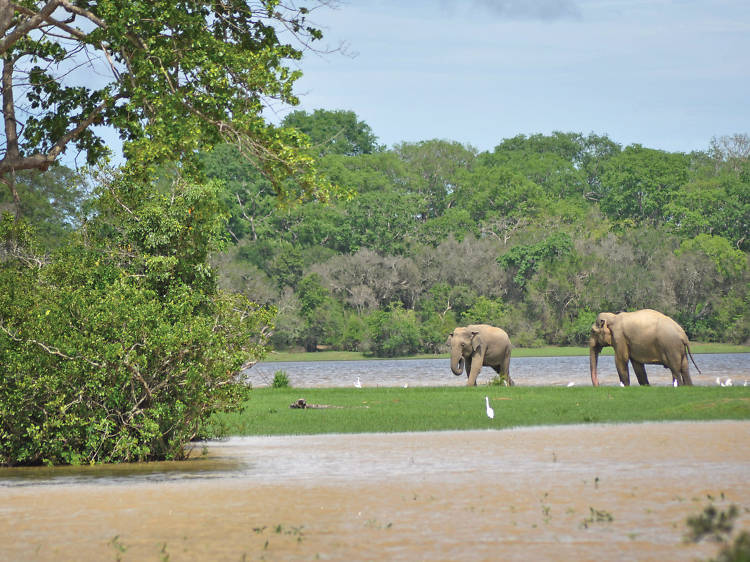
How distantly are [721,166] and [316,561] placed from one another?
129 metres

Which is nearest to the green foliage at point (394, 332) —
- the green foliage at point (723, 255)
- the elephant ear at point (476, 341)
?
the green foliage at point (723, 255)

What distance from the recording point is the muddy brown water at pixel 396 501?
1154 cm

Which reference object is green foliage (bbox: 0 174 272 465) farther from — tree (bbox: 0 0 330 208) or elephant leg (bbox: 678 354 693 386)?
elephant leg (bbox: 678 354 693 386)

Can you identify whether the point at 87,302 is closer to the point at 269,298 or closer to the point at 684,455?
the point at 684,455

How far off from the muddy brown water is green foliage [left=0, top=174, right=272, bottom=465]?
0.80m

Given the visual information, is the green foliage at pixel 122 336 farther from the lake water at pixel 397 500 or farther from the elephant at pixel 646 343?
the elephant at pixel 646 343

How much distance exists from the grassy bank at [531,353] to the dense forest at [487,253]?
44.6 inches

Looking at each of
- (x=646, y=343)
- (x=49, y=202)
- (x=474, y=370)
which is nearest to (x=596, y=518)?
(x=646, y=343)

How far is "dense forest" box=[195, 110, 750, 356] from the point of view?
99375mm

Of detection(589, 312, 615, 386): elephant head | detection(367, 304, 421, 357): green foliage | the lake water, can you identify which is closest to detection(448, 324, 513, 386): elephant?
detection(589, 312, 615, 386): elephant head

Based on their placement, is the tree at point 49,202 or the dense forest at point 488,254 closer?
the tree at point 49,202

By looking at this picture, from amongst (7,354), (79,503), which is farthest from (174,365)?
(79,503)

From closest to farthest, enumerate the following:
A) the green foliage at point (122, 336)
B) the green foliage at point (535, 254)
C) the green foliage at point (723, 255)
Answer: the green foliage at point (122, 336)
the green foliage at point (723, 255)
the green foliage at point (535, 254)

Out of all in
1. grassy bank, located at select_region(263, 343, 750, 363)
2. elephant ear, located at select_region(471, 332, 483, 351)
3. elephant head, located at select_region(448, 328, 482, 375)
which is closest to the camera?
elephant ear, located at select_region(471, 332, 483, 351)
